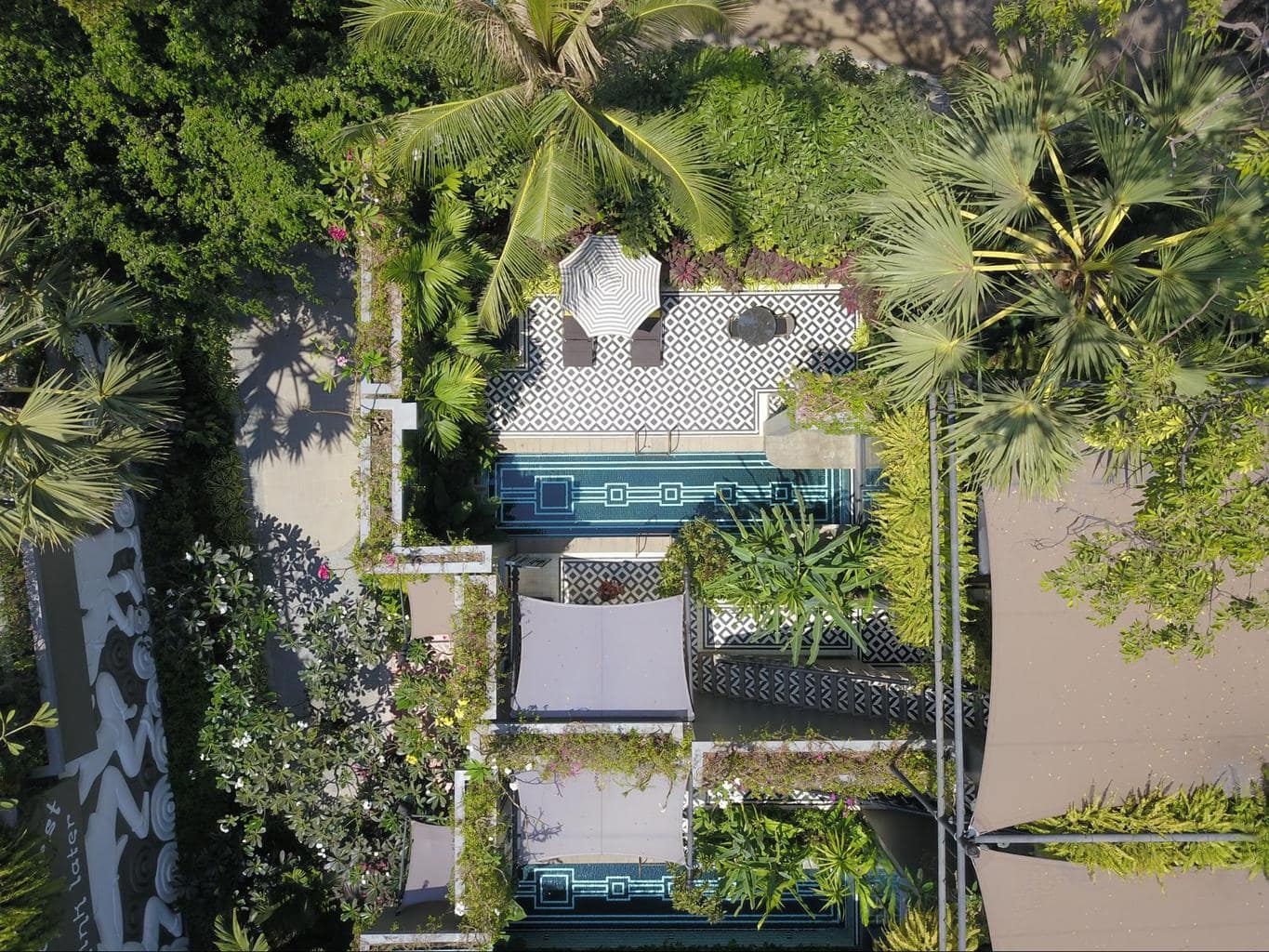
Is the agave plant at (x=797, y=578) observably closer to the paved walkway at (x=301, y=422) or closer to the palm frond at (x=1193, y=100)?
the palm frond at (x=1193, y=100)

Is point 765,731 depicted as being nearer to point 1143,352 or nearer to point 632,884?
point 632,884

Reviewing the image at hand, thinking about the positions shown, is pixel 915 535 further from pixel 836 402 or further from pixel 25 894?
pixel 25 894

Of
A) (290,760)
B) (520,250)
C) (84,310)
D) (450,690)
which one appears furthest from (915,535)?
(84,310)

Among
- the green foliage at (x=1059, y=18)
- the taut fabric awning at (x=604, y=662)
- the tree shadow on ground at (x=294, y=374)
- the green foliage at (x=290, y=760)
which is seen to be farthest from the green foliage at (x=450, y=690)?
the green foliage at (x=1059, y=18)

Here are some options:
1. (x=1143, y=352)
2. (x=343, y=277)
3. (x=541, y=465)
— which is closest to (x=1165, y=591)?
(x=1143, y=352)

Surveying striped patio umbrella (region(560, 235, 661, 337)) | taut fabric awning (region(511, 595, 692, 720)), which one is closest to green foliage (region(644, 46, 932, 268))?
striped patio umbrella (region(560, 235, 661, 337))
